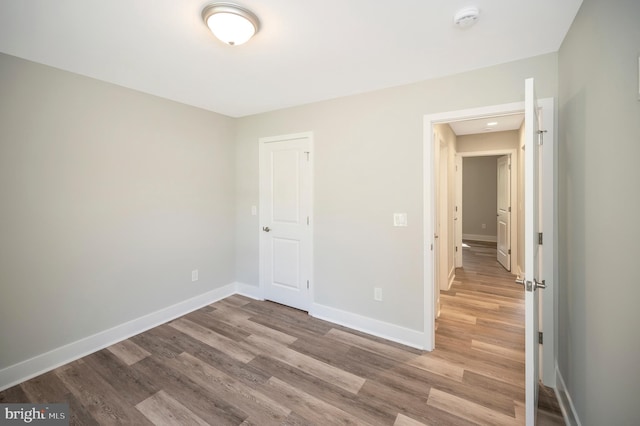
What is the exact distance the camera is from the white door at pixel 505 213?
191 inches

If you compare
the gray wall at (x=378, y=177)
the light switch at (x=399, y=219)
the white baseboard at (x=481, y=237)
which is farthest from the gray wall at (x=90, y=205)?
the white baseboard at (x=481, y=237)

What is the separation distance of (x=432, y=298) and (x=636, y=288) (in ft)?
5.25

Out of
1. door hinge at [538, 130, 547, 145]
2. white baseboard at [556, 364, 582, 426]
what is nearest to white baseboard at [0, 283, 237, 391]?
white baseboard at [556, 364, 582, 426]

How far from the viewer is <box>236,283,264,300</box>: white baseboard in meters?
3.65

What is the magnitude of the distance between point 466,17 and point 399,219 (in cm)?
159

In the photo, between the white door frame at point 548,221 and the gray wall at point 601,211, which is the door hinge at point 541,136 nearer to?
the white door frame at point 548,221

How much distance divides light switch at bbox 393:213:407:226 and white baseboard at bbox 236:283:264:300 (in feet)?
6.87

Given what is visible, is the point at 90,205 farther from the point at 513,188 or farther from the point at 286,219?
the point at 513,188

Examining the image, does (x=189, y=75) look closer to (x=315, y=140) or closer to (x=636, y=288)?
(x=315, y=140)

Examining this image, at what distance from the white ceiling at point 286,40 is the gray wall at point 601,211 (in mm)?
389

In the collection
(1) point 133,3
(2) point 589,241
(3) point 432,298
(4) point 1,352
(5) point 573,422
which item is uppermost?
(1) point 133,3

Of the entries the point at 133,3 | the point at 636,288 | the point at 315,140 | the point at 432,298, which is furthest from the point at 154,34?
the point at 432,298

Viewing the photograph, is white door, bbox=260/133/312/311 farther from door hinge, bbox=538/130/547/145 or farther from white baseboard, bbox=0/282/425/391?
door hinge, bbox=538/130/547/145

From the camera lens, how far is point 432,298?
250cm
